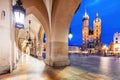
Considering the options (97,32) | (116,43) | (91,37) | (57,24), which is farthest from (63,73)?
(97,32)

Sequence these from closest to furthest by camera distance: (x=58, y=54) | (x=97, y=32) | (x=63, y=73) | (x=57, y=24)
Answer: (x=63, y=73)
(x=57, y=24)
(x=58, y=54)
(x=97, y=32)

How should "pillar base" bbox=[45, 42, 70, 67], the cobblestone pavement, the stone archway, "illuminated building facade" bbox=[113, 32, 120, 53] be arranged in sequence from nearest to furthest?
the cobblestone pavement < the stone archway < "pillar base" bbox=[45, 42, 70, 67] < "illuminated building facade" bbox=[113, 32, 120, 53]

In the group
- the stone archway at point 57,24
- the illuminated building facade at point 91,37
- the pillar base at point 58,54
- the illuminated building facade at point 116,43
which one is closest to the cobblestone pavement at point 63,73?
the pillar base at point 58,54

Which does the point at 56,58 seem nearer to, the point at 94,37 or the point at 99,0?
the point at 94,37

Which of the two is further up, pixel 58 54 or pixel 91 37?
pixel 91 37

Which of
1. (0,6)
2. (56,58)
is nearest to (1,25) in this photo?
(0,6)

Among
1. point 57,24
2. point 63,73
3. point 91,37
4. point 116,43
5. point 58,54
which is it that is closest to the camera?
point 63,73

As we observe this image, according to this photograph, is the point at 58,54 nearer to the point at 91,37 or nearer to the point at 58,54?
the point at 58,54

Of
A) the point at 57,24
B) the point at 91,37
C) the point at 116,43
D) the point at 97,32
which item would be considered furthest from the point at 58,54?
the point at 97,32

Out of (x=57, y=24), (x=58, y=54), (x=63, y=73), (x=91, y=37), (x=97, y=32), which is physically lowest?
(x=63, y=73)

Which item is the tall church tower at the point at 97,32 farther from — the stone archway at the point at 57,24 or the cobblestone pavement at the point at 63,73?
the cobblestone pavement at the point at 63,73

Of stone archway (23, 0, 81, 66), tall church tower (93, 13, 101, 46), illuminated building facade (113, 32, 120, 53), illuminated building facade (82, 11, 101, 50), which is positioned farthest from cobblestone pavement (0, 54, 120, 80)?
tall church tower (93, 13, 101, 46)

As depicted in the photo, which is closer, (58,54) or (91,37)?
(58,54)

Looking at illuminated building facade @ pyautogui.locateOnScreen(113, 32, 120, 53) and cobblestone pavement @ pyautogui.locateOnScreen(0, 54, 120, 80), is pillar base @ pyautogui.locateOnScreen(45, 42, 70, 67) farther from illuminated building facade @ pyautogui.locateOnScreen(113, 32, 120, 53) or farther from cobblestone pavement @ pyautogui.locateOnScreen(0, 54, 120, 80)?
illuminated building facade @ pyautogui.locateOnScreen(113, 32, 120, 53)
